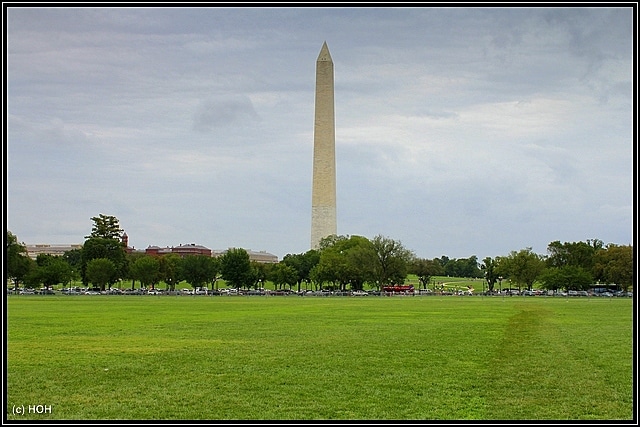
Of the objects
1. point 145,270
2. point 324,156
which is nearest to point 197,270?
point 145,270

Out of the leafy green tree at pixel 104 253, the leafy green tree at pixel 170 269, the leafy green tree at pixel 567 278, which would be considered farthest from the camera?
the leafy green tree at pixel 104 253

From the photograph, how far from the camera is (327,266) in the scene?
92938 mm

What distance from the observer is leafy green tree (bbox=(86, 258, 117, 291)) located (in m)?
92.1

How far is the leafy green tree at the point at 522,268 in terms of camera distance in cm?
9519

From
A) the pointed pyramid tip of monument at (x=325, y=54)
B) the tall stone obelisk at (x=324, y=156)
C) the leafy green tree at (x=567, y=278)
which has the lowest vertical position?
the leafy green tree at (x=567, y=278)

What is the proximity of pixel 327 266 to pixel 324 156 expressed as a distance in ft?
46.8

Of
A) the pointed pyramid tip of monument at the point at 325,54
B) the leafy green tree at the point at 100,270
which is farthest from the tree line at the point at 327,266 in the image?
the pointed pyramid tip of monument at the point at 325,54

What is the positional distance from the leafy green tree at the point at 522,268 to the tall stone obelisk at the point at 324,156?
2352 cm

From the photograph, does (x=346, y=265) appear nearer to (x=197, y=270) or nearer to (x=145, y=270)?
(x=197, y=270)

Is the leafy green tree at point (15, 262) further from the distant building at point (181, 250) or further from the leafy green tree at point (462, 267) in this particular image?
the leafy green tree at point (462, 267)

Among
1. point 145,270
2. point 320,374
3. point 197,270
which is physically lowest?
point 320,374

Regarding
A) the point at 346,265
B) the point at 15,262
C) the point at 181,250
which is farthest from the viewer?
the point at 181,250

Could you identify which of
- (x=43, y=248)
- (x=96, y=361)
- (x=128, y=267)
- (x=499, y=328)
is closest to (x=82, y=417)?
(x=96, y=361)

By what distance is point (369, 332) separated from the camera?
2564 cm
